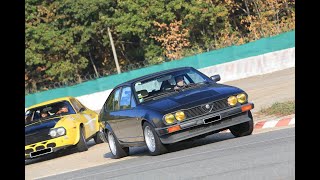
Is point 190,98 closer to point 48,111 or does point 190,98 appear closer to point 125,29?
point 48,111

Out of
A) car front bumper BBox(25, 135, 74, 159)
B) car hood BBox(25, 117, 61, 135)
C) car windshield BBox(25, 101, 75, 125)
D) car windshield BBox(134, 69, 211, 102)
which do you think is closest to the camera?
car windshield BBox(134, 69, 211, 102)

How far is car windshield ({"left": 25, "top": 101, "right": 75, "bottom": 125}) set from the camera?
19034mm

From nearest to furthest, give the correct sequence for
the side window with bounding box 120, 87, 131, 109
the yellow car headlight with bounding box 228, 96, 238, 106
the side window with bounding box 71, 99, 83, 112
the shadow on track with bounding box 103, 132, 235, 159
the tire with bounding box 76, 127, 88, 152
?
the yellow car headlight with bounding box 228, 96, 238, 106 < the shadow on track with bounding box 103, 132, 235, 159 < the side window with bounding box 120, 87, 131, 109 < the tire with bounding box 76, 127, 88, 152 < the side window with bounding box 71, 99, 83, 112

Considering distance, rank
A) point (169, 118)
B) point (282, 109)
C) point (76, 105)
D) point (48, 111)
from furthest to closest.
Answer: point (76, 105) → point (48, 111) → point (282, 109) → point (169, 118)

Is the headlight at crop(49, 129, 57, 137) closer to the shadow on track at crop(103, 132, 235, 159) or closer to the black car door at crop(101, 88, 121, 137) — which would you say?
the shadow on track at crop(103, 132, 235, 159)

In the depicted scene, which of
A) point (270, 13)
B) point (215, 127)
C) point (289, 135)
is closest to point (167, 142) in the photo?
point (215, 127)

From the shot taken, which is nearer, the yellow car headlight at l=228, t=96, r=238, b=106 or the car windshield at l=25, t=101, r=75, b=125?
the yellow car headlight at l=228, t=96, r=238, b=106

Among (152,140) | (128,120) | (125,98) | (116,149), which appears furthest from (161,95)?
(116,149)

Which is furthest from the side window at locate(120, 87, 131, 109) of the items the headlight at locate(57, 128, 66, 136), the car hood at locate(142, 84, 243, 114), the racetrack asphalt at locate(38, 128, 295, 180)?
the headlight at locate(57, 128, 66, 136)

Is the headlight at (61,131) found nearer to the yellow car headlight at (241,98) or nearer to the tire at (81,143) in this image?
the tire at (81,143)

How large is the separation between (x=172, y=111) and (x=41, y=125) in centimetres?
602

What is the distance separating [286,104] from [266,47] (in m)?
16.8

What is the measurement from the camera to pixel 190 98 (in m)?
13.3
